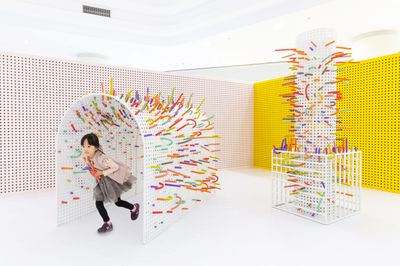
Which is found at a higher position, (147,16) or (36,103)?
(147,16)

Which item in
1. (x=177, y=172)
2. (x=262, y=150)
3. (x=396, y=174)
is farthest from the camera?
(x=262, y=150)

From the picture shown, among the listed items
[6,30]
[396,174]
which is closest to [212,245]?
[396,174]

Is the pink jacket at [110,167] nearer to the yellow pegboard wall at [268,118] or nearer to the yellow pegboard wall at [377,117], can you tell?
the yellow pegboard wall at [377,117]

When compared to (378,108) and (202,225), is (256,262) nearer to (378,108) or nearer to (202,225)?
(202,225)

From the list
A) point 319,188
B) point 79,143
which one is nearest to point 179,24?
point 79,143

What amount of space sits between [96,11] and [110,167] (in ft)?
20.7

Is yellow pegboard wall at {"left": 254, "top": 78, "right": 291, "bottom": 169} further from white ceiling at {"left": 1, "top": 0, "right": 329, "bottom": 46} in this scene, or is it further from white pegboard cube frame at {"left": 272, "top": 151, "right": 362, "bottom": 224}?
white pegboard cube frame at {"left": 272, "top": 151, "right": 362, "bottom": 224}

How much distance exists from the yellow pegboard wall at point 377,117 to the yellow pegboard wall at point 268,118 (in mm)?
1311

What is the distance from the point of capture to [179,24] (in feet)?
24.9

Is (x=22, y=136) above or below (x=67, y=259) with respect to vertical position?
above

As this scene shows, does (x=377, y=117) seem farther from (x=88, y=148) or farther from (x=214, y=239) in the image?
(x=88, y=148)

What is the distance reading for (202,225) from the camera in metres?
2.39

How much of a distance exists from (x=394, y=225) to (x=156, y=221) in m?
2.25

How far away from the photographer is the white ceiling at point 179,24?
6.28 meters
